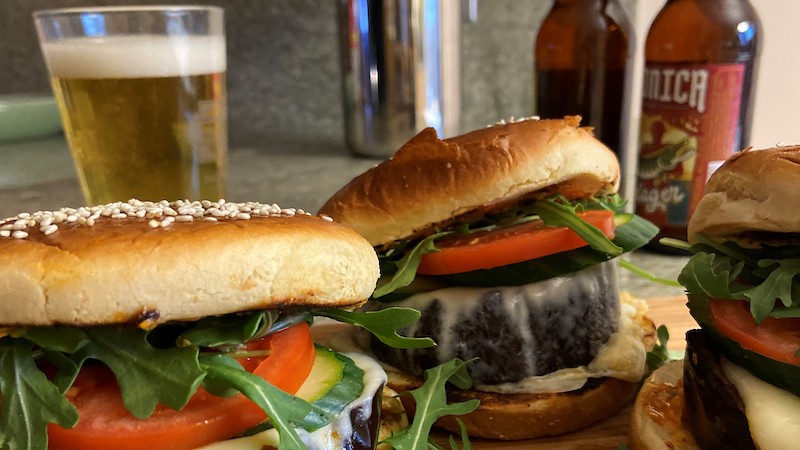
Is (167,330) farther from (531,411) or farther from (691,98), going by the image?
(691,98)

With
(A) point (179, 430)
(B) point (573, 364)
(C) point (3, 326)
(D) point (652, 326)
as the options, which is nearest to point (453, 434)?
(B) point (573, 364)

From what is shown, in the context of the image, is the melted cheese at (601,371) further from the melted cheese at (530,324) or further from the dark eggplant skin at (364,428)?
the dark eggplant skin at (364,428)

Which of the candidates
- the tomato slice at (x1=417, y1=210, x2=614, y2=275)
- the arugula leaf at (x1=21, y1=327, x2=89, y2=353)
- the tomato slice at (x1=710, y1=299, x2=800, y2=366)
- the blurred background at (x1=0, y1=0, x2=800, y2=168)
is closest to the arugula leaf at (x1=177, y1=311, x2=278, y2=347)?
the arugula leaf at (x1=21, y1=327, x2=89, y2=353)

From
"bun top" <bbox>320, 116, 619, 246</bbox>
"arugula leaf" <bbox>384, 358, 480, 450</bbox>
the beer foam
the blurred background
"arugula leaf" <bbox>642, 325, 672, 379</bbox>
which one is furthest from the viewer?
the blurred background

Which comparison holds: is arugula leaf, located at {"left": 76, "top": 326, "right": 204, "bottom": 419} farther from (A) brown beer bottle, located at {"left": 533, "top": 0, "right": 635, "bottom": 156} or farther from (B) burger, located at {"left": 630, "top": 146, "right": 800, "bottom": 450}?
(A) brown beer bottle, located at {"left": 533, "top": 0, "right": 635, "bottom": 156}

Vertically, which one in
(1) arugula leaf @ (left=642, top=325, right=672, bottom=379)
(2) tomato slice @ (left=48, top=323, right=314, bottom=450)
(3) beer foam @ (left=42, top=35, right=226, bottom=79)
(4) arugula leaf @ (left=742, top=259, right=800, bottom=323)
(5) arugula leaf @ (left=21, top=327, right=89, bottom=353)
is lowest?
(1) arugula leaf @ (left=642, top=325, right=672, bottom=379)

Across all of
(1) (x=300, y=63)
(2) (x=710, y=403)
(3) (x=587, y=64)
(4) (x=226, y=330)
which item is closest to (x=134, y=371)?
(4) (x=226, y=330)

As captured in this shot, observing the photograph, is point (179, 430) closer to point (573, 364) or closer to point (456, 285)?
point (456, 285)
